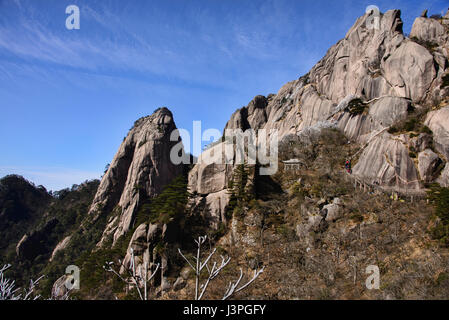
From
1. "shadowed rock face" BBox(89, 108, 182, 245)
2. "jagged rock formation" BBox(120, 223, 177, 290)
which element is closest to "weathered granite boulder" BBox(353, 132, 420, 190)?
"jagged rock formation" BBox(120, 223, 177, 290)

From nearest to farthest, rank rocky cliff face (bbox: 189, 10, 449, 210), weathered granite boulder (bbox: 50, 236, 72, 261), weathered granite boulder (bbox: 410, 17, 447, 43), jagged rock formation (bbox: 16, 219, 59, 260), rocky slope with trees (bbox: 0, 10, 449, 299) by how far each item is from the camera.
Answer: rocky slope with trees (bbox: 0, 10, 449, 299) → rocky cliff face (bbox: 189, 10, 449, 210) → weathered granite boulder (bbox: 410, 17, 447, 43) → weathered granite boulder (bbox: 50, 236, 72, 261) → jagged rock formation (bbox: 16, 219, 59, 260)

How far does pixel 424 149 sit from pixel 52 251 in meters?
74.8

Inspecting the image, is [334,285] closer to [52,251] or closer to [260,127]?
[260,127]

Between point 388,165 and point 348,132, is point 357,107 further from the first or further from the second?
point 388,165

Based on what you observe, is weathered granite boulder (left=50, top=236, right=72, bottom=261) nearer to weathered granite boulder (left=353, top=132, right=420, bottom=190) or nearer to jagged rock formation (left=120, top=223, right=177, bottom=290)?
jagged rock formation (left=120, top=223, right=177, bottom=290)

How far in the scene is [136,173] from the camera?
51031 mm

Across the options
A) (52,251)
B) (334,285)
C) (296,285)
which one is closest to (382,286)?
(334,285)

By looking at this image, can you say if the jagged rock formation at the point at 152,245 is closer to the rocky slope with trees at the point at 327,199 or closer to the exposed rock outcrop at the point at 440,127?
the rocky slope with trees at the point at 327,199

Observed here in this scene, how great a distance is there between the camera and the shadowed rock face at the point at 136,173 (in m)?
49.0

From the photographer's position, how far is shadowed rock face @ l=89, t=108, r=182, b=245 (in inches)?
1927

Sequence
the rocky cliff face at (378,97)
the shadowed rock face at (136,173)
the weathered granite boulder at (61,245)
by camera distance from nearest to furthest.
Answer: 1. the rocky cliff face at (378,97)
2. the shadowed rock face at (136,173)
3. the weathered granite boulder at (61,245)

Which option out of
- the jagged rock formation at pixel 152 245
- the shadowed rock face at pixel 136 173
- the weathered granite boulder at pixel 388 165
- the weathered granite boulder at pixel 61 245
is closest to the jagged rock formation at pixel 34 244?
the weathered granite boulder at pixel 61 245

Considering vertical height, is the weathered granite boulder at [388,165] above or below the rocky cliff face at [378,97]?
below
